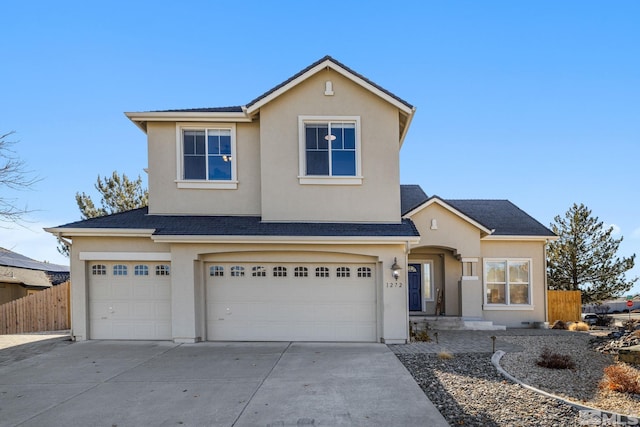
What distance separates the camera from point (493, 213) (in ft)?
53.4

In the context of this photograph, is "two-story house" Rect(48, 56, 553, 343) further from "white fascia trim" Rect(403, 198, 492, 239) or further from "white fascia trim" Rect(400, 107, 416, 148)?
"white fascia trim" Rect(403, 198, 492, 239)

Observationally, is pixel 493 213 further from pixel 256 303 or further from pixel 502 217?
pixel 256 303

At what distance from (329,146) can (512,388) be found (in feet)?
25.0

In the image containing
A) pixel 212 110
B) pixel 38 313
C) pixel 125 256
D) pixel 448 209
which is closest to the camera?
pixel 125 256

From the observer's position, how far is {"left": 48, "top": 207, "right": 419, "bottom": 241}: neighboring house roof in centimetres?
1019

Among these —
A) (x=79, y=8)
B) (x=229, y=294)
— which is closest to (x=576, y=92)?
(x=229, y=294)

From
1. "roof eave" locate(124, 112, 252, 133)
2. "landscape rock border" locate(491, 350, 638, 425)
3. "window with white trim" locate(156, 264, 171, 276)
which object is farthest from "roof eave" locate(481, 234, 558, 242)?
"window with white trim" locate(156, 264, 171, 276)

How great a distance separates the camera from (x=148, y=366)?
804cm

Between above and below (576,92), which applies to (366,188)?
below

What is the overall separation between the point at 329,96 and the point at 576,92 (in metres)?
11.6

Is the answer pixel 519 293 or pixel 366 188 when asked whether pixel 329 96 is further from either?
pixel 519 293

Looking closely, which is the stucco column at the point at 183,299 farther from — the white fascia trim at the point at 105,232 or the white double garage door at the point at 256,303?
the white fascia trim at the point at 105,232

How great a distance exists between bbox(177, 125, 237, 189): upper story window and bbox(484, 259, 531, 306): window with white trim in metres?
10.4

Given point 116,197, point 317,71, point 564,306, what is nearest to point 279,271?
point 317,71
